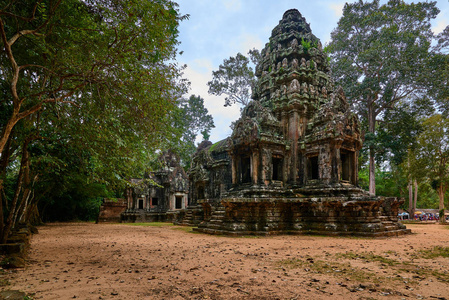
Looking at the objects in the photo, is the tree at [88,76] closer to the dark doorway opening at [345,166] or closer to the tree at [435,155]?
the dark doorway opening at [345,166]

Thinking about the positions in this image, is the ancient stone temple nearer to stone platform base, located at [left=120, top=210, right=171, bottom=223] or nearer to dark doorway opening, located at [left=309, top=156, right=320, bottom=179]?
dark doorway opening, located at [left=309, top=156, right=320, bottom=179]

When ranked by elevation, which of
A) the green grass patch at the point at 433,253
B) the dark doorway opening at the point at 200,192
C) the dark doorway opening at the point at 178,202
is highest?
the dark doorway opening at the point at 200,192

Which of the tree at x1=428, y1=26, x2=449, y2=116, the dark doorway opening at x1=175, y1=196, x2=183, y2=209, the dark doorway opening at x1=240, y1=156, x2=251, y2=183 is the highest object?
the tree at x1=428, y1=26, x2=449, y2=116

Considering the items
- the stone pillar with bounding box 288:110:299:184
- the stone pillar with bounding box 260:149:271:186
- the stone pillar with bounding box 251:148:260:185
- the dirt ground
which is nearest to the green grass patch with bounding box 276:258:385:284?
the dirt ground

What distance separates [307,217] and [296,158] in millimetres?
3189

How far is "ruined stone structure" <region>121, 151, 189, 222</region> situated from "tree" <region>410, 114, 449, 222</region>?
21.6 meters

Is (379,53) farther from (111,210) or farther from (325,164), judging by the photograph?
(111,210)

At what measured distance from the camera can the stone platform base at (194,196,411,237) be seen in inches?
407

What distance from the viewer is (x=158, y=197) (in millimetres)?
26219

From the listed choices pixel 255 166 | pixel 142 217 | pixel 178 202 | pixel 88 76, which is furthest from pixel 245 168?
pixel 142 217

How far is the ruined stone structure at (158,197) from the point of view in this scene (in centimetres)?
2519

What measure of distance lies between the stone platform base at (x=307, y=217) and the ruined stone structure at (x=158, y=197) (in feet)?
45.8

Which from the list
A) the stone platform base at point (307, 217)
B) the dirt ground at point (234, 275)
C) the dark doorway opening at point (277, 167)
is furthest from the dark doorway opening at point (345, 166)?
the dirt ground at point (234, 275)

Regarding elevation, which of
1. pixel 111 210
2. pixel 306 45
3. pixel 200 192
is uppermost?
pixel 306 45
